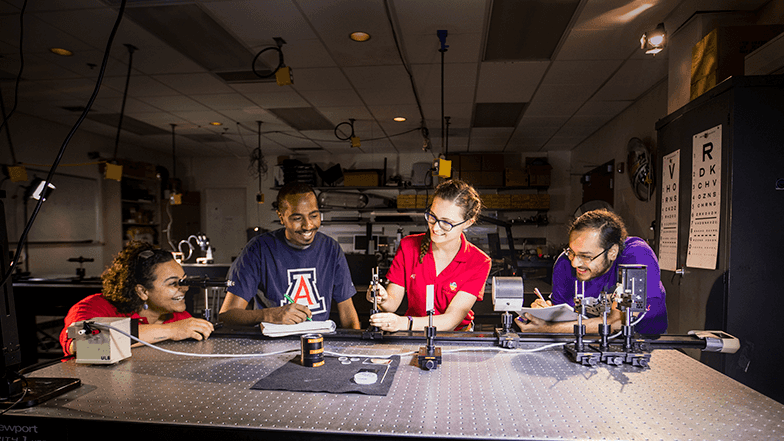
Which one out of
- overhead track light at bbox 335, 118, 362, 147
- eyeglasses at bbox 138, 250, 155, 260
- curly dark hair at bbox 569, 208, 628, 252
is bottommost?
eyeglasses at bbox 138, 250, 155, 260

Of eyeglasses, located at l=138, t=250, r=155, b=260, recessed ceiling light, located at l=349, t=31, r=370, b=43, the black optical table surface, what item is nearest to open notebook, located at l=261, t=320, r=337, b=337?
the black optical table surface

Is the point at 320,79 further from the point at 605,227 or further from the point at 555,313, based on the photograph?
the point at 555,313

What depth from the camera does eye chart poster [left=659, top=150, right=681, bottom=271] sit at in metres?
2.20

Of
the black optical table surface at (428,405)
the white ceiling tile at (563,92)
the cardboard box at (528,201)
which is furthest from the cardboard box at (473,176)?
the black optical table surface at (428,405)

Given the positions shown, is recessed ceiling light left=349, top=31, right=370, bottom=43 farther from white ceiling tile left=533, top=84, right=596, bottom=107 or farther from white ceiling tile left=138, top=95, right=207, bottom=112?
white ceiling tile left=138, top=95, right=207, bottom=112

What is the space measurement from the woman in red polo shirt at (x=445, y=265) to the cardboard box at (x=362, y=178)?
4.43 meters

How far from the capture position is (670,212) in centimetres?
229

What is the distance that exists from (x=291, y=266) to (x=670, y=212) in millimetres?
2105

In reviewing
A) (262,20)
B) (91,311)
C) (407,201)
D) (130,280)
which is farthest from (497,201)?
(91,311)

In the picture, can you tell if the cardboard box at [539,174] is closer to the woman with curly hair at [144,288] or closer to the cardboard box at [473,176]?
the cardboard box at [473,176]

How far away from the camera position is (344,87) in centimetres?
386

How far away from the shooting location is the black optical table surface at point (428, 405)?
0.79 meters

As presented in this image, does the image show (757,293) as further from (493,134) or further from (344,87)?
(493,134)

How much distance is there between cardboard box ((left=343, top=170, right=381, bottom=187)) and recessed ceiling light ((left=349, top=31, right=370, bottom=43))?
3.51m
